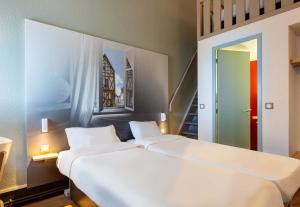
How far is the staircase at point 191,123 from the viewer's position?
14.5ft

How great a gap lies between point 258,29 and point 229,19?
1.84 feet

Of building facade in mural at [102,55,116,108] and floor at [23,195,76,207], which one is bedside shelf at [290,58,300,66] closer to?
building facade in mural at [102,55,116,108]

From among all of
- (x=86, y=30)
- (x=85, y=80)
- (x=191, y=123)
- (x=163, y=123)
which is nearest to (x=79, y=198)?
(x=85, y=80)

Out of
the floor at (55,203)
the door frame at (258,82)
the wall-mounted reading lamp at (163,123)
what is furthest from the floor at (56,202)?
the door frame at (258,82)

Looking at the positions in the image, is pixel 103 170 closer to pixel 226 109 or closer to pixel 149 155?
pixel 149 155

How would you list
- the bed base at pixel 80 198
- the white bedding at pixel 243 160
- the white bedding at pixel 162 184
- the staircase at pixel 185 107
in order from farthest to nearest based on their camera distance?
the staircase at pixel 185 107 → the bed base at pixel 80 198 → the white bedding at pixel 243 160 → the white bedding at pixel 162 184

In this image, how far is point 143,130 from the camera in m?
3.43

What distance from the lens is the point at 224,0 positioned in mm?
3504

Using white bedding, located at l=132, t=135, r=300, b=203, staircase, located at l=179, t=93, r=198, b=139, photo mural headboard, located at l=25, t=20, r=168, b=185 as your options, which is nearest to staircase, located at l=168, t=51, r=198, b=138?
staircase, located at l=179, t=93, r=198, b=139

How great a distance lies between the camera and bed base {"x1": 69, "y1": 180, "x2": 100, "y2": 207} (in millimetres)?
2023

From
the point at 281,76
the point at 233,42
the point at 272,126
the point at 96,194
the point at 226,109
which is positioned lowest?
the point at 96,194

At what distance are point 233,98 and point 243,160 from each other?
1977 mm

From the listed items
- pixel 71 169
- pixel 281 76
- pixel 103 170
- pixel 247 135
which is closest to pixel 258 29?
pixel 281 76

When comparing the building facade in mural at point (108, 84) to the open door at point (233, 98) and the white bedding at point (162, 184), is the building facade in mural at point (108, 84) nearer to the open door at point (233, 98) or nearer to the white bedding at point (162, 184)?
the white bedding at point (162, 184)
